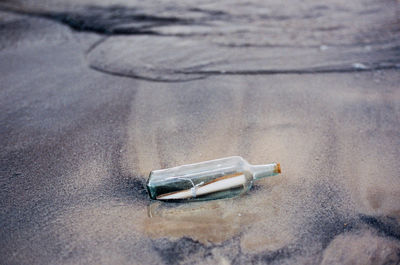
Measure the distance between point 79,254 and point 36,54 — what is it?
236 cm

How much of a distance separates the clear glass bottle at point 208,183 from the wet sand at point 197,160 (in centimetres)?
5

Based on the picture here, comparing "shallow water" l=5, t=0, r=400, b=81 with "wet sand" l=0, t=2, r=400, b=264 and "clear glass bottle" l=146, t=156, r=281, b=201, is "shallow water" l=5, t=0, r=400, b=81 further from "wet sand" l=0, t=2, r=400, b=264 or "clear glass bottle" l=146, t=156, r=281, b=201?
"clear glass bottle" l=146, t=156, r=281, b=201

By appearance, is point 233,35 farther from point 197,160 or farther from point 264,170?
point 264,170

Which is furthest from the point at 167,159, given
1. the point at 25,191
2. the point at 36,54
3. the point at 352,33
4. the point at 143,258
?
the point at 352,33

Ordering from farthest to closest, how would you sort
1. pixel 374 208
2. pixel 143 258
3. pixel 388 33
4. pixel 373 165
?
pixel 388 33, pixel 373 165, pixel 374 208, pixel 143 258

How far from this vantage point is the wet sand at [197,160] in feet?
3.97

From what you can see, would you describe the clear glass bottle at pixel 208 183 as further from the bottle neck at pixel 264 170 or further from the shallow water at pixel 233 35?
the shallow water at pixel 233 35

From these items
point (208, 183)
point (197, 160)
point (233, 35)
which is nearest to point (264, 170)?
point (208, 183)

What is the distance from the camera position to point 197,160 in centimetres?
161

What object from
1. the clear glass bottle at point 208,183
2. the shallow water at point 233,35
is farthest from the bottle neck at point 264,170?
the shallow water at point 233,35

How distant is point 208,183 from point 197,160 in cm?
26

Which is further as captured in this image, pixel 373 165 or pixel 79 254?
pixel 373 165

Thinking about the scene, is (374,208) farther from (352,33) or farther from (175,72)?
(352,33)

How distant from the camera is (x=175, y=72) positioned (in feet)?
8.33
